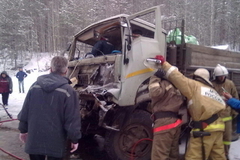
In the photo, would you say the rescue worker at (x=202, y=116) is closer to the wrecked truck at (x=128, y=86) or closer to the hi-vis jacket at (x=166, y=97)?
the hi-vis jacket at (x=166, y=97)

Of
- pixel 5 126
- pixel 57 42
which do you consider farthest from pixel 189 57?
pixel 57 42

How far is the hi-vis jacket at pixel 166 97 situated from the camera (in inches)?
117

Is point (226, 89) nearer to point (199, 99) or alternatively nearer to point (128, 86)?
point (199, 99)

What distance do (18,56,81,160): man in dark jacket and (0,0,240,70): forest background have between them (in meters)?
27.0

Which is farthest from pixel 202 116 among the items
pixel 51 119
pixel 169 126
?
pixel 51 119

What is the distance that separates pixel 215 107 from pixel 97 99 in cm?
193

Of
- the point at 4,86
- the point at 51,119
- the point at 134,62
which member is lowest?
the point at 4,86

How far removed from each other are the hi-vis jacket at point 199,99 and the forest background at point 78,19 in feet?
88.0

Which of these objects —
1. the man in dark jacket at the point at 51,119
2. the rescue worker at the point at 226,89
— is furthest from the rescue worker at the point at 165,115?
the rescue worker at the point at 226,89

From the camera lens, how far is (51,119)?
2326 mm

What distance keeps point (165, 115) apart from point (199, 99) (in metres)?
0.50

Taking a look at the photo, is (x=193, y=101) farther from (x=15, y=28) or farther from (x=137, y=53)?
(x=15, y=28)

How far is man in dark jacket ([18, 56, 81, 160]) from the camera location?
91.4 inches

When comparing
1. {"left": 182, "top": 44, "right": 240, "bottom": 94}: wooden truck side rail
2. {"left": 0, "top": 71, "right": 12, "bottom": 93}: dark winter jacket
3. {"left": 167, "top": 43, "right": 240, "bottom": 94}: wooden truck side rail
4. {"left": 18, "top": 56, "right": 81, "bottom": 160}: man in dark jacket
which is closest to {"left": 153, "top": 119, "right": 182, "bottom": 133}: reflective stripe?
{"left": 18, "top": 56, "right": 81, "bottom": 160}: man in dark jacket
